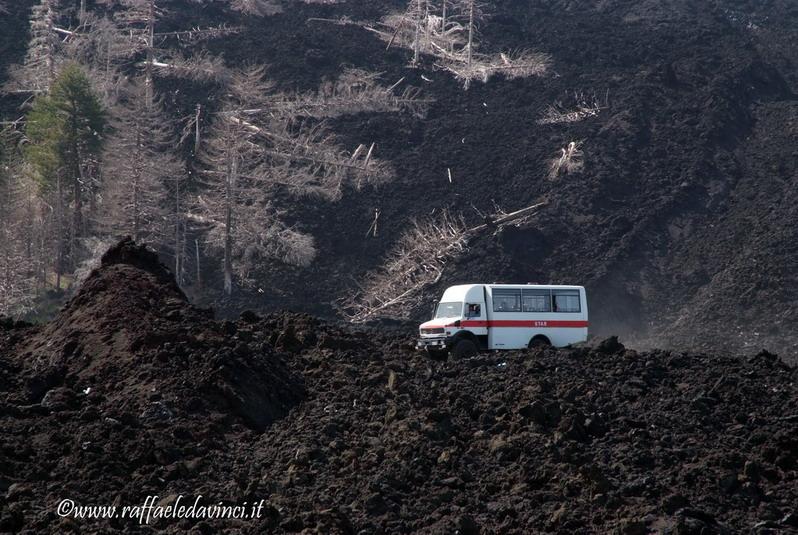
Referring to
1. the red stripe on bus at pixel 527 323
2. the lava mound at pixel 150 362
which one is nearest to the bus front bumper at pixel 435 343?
the red stripe on bus at pixel 527 323

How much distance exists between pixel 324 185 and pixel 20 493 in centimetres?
2888

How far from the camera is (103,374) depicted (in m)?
Answer: 18.8

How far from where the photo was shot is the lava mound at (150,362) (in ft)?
57.1

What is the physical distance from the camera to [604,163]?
41156mm

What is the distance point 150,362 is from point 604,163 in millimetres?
26287

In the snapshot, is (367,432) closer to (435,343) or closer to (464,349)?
(464,349)

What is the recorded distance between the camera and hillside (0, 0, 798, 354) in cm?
3462

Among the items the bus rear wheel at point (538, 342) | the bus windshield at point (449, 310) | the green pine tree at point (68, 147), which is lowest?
the bus rear wheel at point (538, 342)

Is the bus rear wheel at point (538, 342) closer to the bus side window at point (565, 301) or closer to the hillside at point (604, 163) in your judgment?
the bus side window at point (565, 301)

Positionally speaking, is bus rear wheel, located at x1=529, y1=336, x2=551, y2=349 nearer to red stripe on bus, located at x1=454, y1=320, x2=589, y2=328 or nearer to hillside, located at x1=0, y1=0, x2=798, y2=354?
red stripe on bus, located at x1=454, y1=320, x2=589, y2=328

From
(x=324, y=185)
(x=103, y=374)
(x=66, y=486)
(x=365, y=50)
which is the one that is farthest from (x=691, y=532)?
(x=365, y=50)

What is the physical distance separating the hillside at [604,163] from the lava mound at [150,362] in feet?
44.9

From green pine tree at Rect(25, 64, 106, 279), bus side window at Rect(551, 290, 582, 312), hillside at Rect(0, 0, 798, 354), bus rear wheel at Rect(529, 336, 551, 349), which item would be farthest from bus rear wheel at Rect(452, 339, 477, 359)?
green pine tree at Rect(25, 64, 106, 279)

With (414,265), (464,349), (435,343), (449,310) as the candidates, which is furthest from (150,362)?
(414,265)
